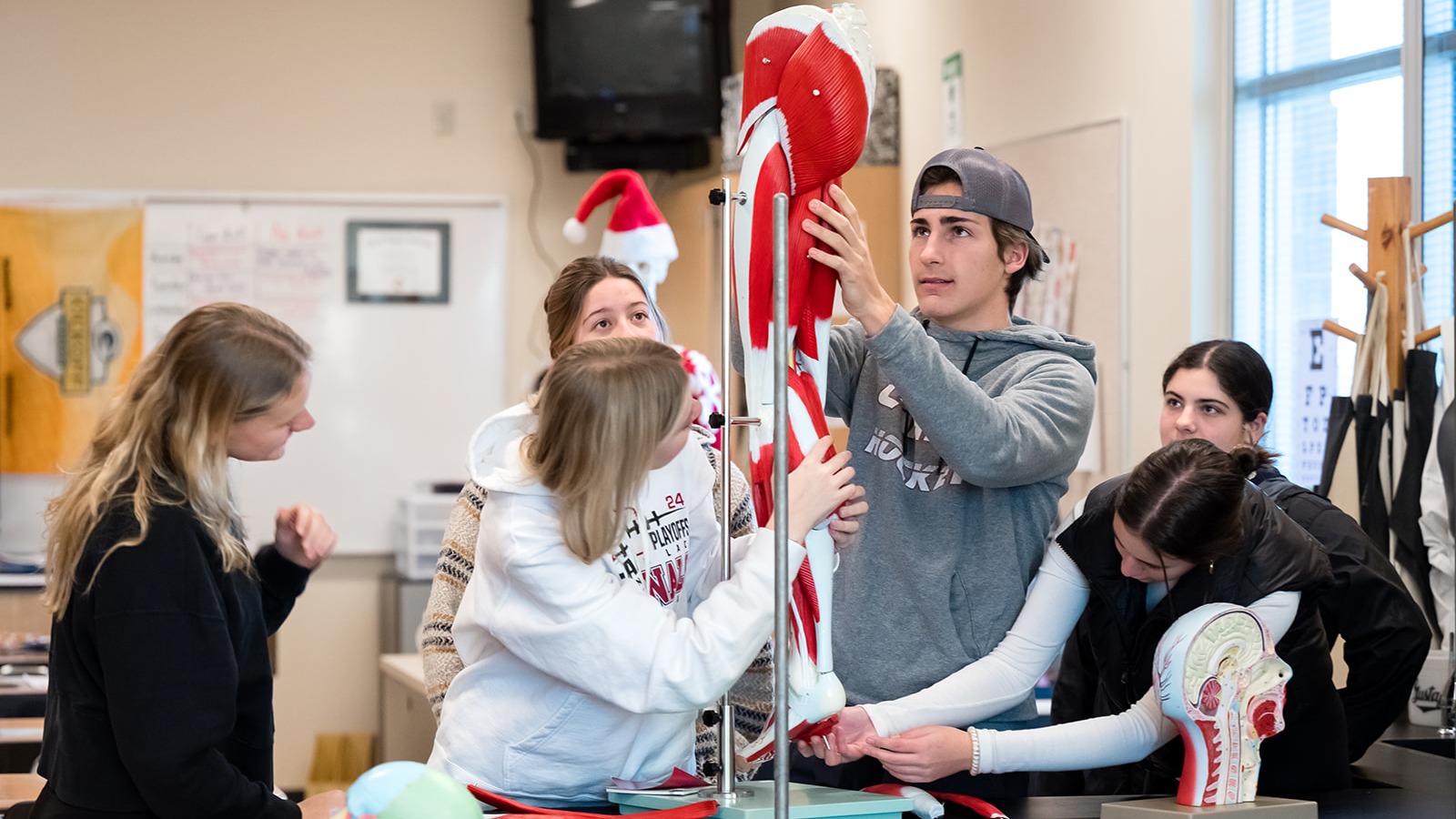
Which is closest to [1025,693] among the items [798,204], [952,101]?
[798,204]

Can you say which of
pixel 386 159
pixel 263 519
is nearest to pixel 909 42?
pixel 386 159

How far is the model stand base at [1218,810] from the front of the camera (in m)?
1.52

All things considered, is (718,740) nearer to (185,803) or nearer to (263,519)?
(185,803)

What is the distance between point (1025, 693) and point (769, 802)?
0.47 meters

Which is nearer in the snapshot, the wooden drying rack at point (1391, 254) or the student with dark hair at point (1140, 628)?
the student with dark hair at point (1140, 628)

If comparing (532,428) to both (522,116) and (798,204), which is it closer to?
(798,204)

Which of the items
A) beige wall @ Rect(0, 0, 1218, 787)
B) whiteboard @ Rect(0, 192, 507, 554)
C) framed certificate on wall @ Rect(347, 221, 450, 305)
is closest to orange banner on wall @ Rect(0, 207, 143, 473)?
whiteboard @ Rect(0, 192, 507, 554)

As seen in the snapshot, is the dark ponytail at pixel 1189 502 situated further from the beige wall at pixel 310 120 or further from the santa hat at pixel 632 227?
the beige wall at pixel 310 120

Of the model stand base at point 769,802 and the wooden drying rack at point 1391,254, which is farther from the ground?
the wooden drying rack at point 1391,254

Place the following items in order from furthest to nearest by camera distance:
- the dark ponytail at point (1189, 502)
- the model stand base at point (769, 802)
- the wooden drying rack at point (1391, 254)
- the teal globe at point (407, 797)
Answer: the wooden drying rack at point (1391, 254), the dark ponytail at point (1189, 502), the model stand base at point (769, 802), the teal globe at point (407, 797)

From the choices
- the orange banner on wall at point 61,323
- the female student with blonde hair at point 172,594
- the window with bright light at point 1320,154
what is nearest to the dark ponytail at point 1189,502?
the female student with blonde hair at point 172,594

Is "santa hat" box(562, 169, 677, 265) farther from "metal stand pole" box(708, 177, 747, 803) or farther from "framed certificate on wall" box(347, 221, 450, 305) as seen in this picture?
"framed certificate on wall" box(347, 221, 450, 305)

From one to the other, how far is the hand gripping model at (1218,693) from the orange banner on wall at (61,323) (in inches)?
184

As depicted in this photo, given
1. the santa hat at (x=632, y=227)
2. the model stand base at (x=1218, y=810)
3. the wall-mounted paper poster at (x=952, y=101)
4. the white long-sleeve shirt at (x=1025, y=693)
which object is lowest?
the model stand base at (x=1218, y=810)
